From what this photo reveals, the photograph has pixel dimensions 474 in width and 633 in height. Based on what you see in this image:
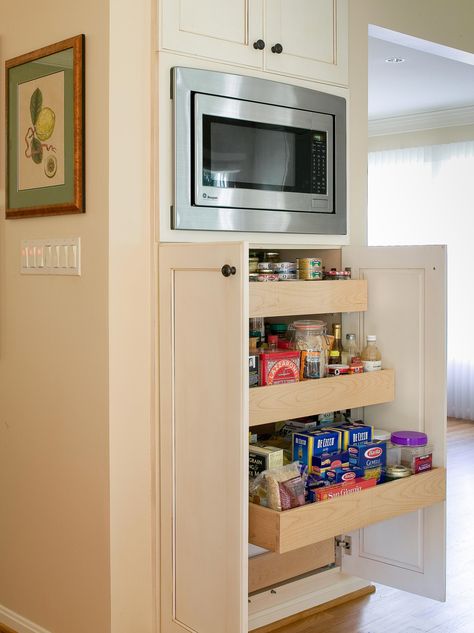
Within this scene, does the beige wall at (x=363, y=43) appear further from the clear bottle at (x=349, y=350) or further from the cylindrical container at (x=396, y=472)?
the cylindrical container at (x=396, y=472)

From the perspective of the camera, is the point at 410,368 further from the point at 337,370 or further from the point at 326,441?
the point at 326,441

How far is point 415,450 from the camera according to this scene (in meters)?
2.55

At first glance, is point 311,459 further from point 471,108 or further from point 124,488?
point 471,108

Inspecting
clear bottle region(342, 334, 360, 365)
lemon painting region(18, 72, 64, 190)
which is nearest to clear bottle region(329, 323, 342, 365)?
clear bottle region(342, 334, 360, 365)

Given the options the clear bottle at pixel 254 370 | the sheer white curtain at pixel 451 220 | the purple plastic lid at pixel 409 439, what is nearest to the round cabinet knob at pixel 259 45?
the clear bottle at pixel 254 370

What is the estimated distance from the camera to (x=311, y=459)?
2361 mm

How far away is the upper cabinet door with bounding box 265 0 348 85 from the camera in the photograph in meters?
2.46

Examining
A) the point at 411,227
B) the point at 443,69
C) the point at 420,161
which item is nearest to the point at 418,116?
the point at 420,161

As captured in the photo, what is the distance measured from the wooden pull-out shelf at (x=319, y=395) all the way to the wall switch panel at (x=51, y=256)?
1.98 ft

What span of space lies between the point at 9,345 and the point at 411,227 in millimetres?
4725

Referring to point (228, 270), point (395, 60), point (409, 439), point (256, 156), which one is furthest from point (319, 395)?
point (395, 60)

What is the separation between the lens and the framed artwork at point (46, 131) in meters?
2.22

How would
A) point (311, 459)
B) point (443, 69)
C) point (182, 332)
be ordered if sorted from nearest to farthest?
point (182, 332), point (311, 459), point (443, 69)

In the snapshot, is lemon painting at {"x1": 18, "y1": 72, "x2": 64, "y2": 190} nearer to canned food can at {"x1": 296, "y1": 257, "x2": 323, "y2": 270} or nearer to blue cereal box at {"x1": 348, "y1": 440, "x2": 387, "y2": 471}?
canned food can at {"x1": 296, "y1": 257, "x2": 323, "y2": 270}
